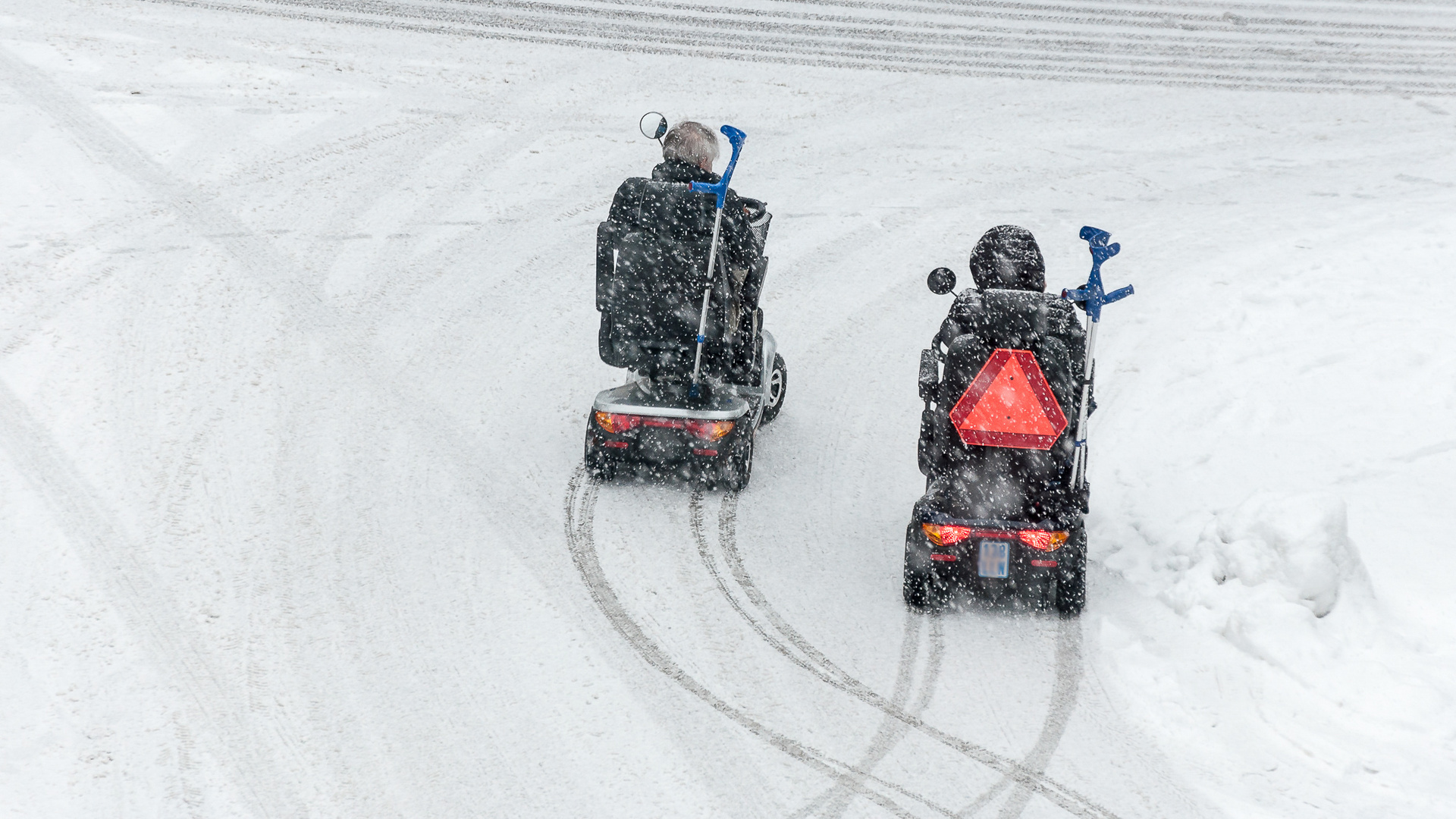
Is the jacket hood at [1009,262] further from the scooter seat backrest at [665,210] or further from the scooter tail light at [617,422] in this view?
the scooter tail light at [617,422]

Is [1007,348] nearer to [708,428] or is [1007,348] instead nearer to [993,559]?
[993,559]

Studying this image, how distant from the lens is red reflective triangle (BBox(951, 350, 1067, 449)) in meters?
5.80

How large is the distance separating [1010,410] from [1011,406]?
0.05 ft

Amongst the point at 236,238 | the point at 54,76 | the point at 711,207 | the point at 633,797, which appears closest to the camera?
the point at 633,797

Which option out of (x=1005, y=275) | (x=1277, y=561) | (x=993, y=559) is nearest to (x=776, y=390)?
(x=1005, y=275)

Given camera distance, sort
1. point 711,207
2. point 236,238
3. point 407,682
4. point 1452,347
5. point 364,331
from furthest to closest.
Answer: point 236,238 < point 364,331 < point 1452,347 < point 711,207 < point 407,682

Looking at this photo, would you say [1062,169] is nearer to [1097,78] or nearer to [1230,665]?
[1097,78]

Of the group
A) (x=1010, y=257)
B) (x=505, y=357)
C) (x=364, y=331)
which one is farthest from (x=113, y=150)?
(x=1010, y=257)

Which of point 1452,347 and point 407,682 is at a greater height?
point 1452,347

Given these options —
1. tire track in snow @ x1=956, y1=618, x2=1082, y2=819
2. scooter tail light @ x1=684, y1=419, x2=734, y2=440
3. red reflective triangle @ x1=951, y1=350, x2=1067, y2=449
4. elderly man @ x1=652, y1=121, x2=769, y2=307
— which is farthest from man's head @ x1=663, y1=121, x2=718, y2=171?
tire track in snow @ x1=956, y1=618, x2=1082, y2=819

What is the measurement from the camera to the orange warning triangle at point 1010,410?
580cm

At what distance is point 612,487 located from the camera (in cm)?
738

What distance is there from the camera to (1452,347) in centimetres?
848

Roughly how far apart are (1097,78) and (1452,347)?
27.5 feet
